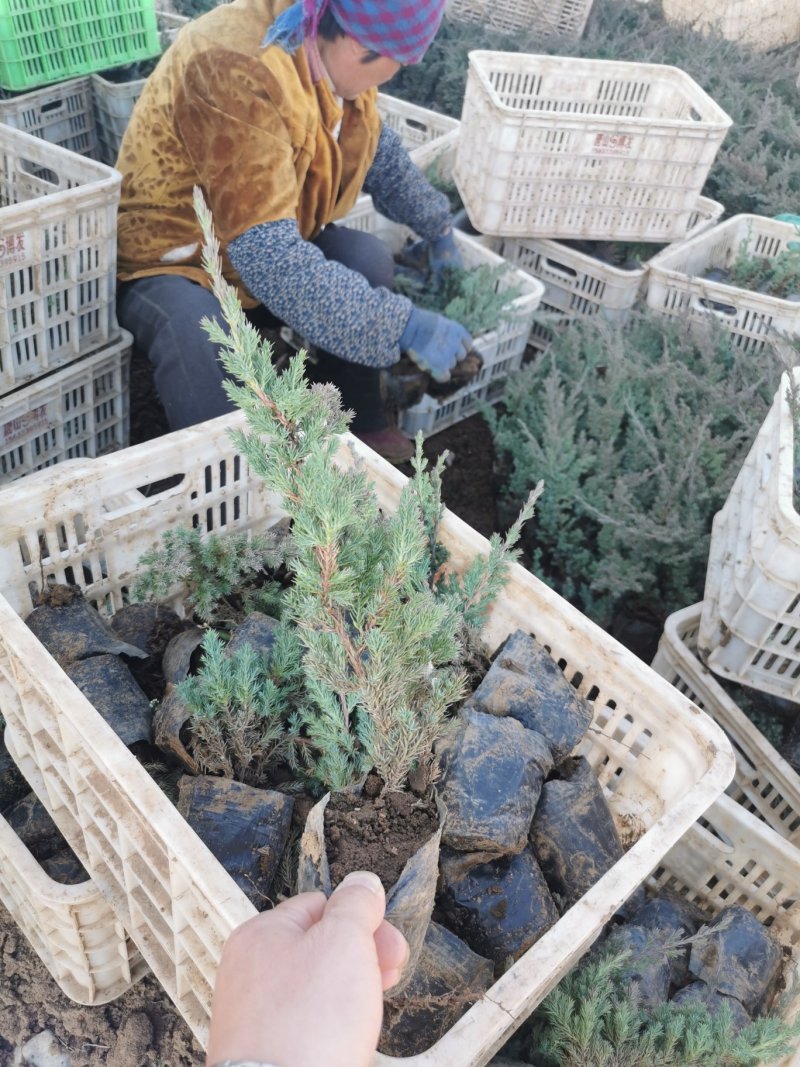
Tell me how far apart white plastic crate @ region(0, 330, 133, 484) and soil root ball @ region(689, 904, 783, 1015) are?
2010mm

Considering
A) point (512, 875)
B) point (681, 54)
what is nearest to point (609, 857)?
point (512, 875)

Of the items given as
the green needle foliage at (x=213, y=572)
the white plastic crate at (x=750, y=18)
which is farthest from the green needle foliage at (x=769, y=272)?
the white plastic crate at (x=750, y=18)

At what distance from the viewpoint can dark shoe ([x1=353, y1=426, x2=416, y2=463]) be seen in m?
2.79

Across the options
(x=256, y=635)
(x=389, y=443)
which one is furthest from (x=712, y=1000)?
(x=389, y=443)

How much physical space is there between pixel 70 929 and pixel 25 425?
135 cm

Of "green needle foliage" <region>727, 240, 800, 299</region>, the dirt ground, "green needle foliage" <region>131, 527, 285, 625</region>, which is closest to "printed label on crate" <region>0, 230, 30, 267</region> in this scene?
"green needle foliage" <region>131, 527, 285, 625</region>

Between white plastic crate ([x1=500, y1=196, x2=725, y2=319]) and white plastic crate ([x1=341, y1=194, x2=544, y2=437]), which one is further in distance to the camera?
white plastic crate ([x1=500, y1=196, x2=725, y2=319])

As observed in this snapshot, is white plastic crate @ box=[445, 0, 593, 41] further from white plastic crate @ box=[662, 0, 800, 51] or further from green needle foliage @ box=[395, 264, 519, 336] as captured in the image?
green needle foliage @ box=[395, 264, 519, 336]

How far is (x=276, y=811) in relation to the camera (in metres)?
1.30

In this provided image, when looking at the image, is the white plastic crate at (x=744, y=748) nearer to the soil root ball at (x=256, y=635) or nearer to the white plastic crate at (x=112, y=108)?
the soil root ball at (x=256, y=635)

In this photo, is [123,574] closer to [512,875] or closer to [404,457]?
[512,875]

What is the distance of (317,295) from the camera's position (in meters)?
2.25

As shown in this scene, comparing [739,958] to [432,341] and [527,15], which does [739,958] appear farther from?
[527,15]

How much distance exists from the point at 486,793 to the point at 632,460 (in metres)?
1.58
